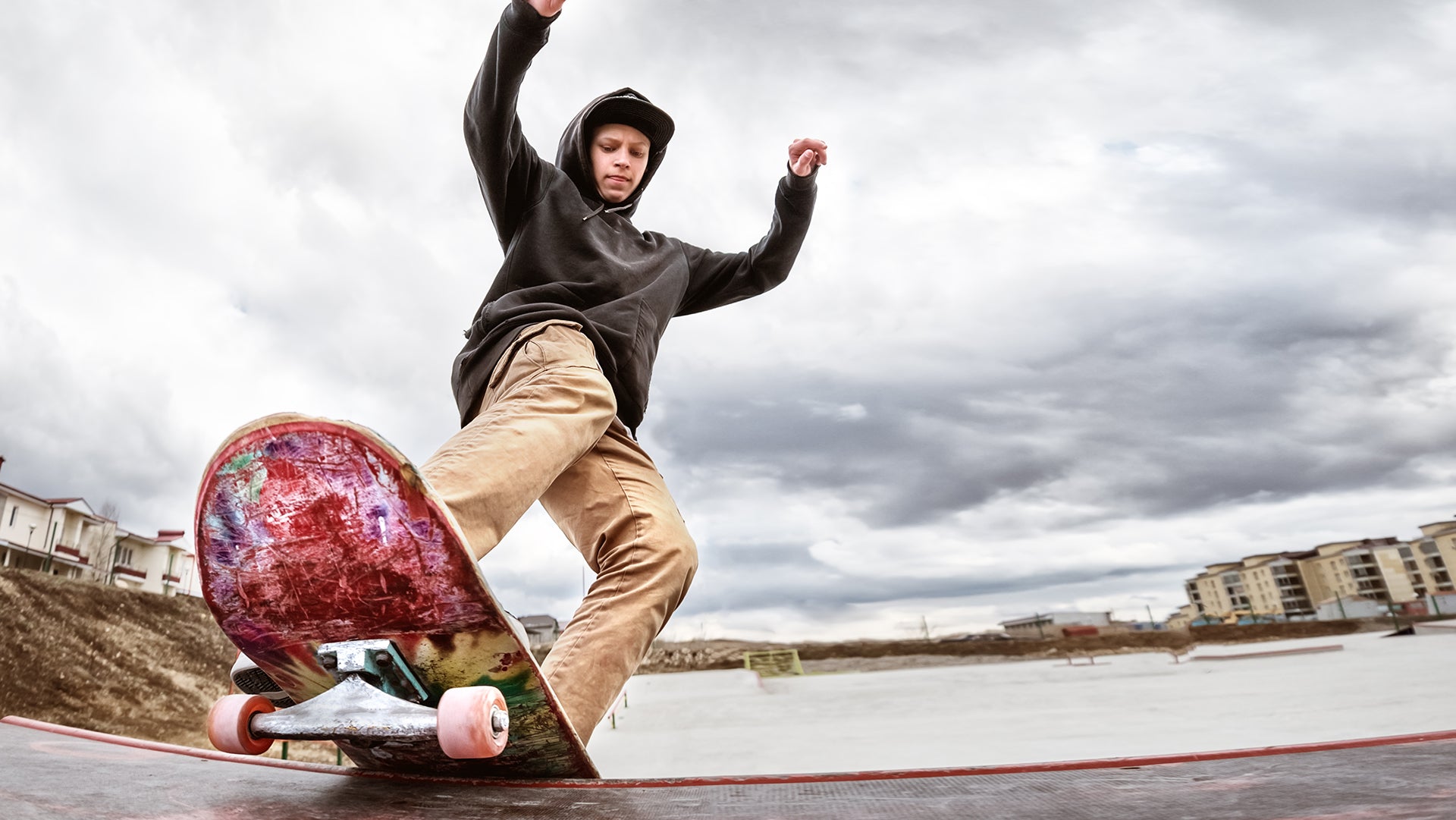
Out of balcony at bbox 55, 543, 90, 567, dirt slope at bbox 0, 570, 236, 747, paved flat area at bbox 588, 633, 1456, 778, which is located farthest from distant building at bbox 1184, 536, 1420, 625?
balcony at bbox 55, 543, 90, 567

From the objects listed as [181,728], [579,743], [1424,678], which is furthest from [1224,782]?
[181,728]

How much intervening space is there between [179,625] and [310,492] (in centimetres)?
2145

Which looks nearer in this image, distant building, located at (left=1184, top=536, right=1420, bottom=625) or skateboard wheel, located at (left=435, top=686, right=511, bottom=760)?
skateboard wheel, located at (left=435, top=686, right=511, bottom=760)

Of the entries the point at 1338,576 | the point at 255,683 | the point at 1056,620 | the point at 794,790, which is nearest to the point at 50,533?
the point at 255,683

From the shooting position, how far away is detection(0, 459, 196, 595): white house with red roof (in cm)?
2659

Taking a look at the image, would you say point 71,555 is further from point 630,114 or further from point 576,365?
point 576,365

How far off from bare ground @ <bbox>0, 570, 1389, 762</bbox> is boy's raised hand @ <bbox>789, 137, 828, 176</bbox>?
311 inches

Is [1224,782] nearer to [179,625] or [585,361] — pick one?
[585,361]

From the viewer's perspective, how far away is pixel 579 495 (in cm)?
176

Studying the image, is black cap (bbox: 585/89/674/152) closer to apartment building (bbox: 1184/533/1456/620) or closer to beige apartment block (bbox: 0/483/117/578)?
beige apartment block (bbox: 0/483/117/578)

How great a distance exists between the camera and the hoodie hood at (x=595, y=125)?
Answer: 2117 millimetres

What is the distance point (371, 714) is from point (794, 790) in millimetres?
609

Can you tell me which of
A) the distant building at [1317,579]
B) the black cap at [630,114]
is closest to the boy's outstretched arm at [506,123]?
the black cap at [630,114]

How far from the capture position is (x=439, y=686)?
1.14 m
